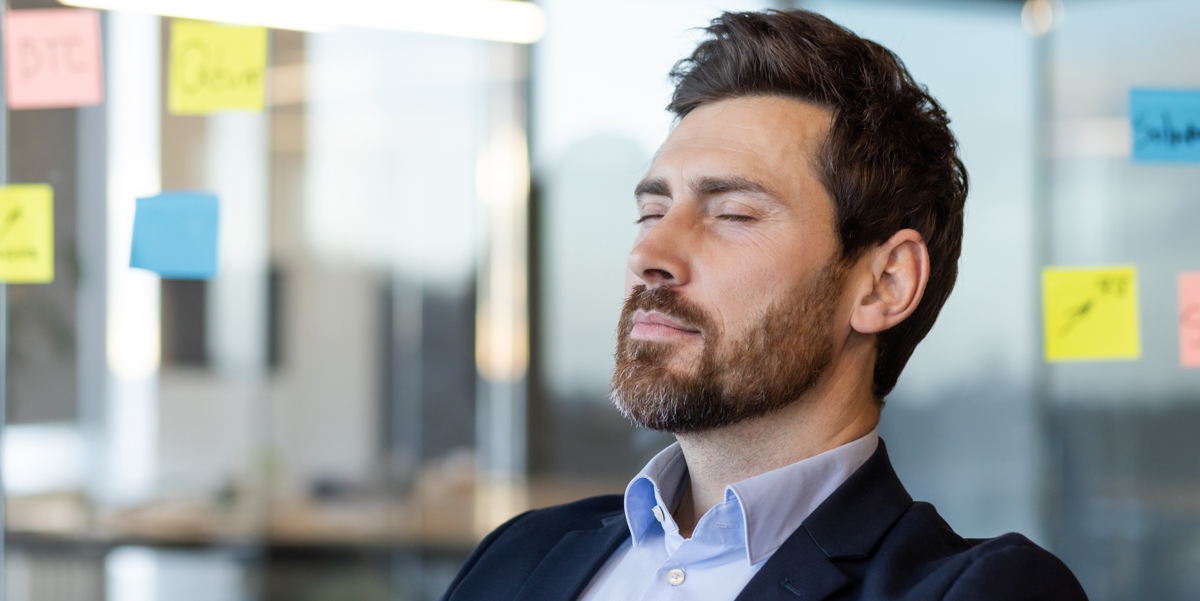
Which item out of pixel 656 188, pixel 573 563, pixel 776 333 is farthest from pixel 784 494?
pixel 656 188

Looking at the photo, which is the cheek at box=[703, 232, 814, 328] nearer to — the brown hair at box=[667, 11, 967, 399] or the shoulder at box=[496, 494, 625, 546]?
the brown hair at box=[667, 11, 967, 399]

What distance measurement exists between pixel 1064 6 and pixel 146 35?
187 centimetres

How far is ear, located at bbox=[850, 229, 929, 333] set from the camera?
1105 mm

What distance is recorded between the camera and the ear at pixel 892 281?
1.11 meters

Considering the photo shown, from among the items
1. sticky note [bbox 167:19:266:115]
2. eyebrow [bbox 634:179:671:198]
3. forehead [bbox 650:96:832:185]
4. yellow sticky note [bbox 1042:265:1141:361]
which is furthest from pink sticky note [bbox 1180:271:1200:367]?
sticky note [bbox 167:19:266:115]

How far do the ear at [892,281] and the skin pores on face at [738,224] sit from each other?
0.07 m

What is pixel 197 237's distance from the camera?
5.11 feet

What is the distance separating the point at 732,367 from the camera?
1.04 metres

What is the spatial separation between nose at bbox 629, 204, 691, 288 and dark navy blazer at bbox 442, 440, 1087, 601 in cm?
29

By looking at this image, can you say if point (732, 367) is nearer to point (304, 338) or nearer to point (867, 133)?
point (867, 133)

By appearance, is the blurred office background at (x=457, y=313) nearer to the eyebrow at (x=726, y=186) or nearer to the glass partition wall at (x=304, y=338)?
the glass partition wall at (x=304, y=338)

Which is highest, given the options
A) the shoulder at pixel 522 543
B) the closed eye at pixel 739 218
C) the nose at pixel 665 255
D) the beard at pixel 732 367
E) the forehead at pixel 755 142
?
the forehead at pixel 755 142

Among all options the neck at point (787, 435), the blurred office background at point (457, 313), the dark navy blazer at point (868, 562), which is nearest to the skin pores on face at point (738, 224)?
the neck at point (787, 435)

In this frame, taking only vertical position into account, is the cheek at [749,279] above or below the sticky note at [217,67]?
below
